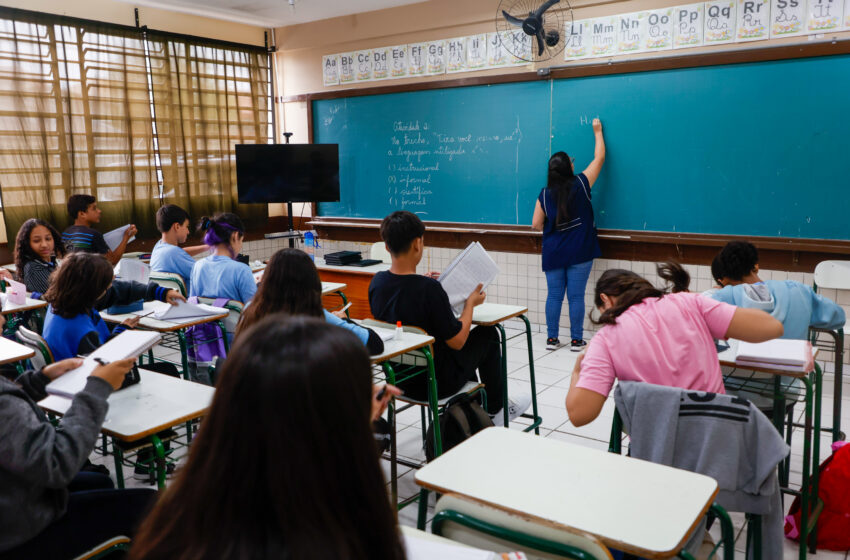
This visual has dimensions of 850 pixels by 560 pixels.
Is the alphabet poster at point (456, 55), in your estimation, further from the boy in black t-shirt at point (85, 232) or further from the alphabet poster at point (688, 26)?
the boy in black t-shirt at point (85, 232)

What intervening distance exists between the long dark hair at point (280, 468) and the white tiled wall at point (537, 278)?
440 cm

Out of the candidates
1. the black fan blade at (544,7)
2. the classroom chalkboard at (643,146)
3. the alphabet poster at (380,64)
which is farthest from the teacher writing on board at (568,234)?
the alphabet poster at (380,64)

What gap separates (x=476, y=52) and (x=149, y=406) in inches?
174

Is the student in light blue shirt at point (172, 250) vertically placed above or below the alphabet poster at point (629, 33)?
below

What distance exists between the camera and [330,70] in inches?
252

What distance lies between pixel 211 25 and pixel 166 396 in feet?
17.2

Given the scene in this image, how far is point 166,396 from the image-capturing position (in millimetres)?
2035

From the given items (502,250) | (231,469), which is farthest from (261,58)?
(231,469)

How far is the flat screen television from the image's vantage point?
5.93 meters

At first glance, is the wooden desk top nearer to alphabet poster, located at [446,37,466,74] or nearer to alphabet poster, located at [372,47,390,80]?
alphabet poster, located at [446,37,466,74]

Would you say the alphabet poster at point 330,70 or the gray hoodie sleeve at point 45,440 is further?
the alphabet poster at point 330,70

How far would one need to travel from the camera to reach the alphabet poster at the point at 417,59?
5770mm

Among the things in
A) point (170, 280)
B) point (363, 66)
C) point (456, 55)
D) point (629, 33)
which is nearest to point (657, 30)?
point (629, 33)

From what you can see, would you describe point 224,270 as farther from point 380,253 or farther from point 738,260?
point 738,260
